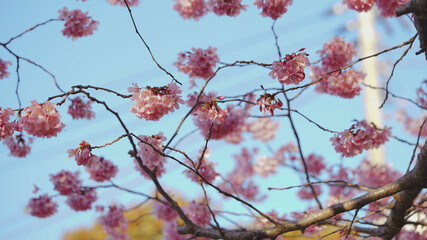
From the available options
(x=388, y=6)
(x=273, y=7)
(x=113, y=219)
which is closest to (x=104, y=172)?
(x=113, y=219)

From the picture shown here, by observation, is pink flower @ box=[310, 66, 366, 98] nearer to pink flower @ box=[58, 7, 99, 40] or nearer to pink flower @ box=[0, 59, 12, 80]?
pink flower @ box=[58, 7, 99, 40]

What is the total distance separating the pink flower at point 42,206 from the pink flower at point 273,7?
2.63 m

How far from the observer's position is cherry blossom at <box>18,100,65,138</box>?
2082 mm

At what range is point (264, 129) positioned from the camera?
578 cm

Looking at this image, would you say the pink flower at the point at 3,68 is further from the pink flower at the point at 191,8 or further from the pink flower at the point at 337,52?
the pink flower at the point at 337,52

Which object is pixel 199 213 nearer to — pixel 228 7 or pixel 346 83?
pixel 346 83

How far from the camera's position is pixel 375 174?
450 cm

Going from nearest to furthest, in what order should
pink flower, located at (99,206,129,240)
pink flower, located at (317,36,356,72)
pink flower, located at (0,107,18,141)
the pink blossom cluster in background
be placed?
pink flower, located at (0,107,18,141)
the pink blossom cluster in background
pink flower, located at (317,36,356,72)
pink flower, located at (99,206,129,240)

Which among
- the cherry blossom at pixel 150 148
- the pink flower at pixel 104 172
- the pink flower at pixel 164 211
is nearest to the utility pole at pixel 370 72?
the pink flower at pixel 164 211

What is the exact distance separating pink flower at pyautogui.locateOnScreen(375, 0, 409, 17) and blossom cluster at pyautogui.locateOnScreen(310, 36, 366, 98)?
342mm

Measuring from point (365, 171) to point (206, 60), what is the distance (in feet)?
7.87

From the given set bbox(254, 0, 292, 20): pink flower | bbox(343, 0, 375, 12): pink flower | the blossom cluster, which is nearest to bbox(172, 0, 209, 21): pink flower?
bbox(254, 0, 292, 20): pink flower

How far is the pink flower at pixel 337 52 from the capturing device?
3.26 metres

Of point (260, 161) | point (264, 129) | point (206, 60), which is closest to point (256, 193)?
point (260, 161)
